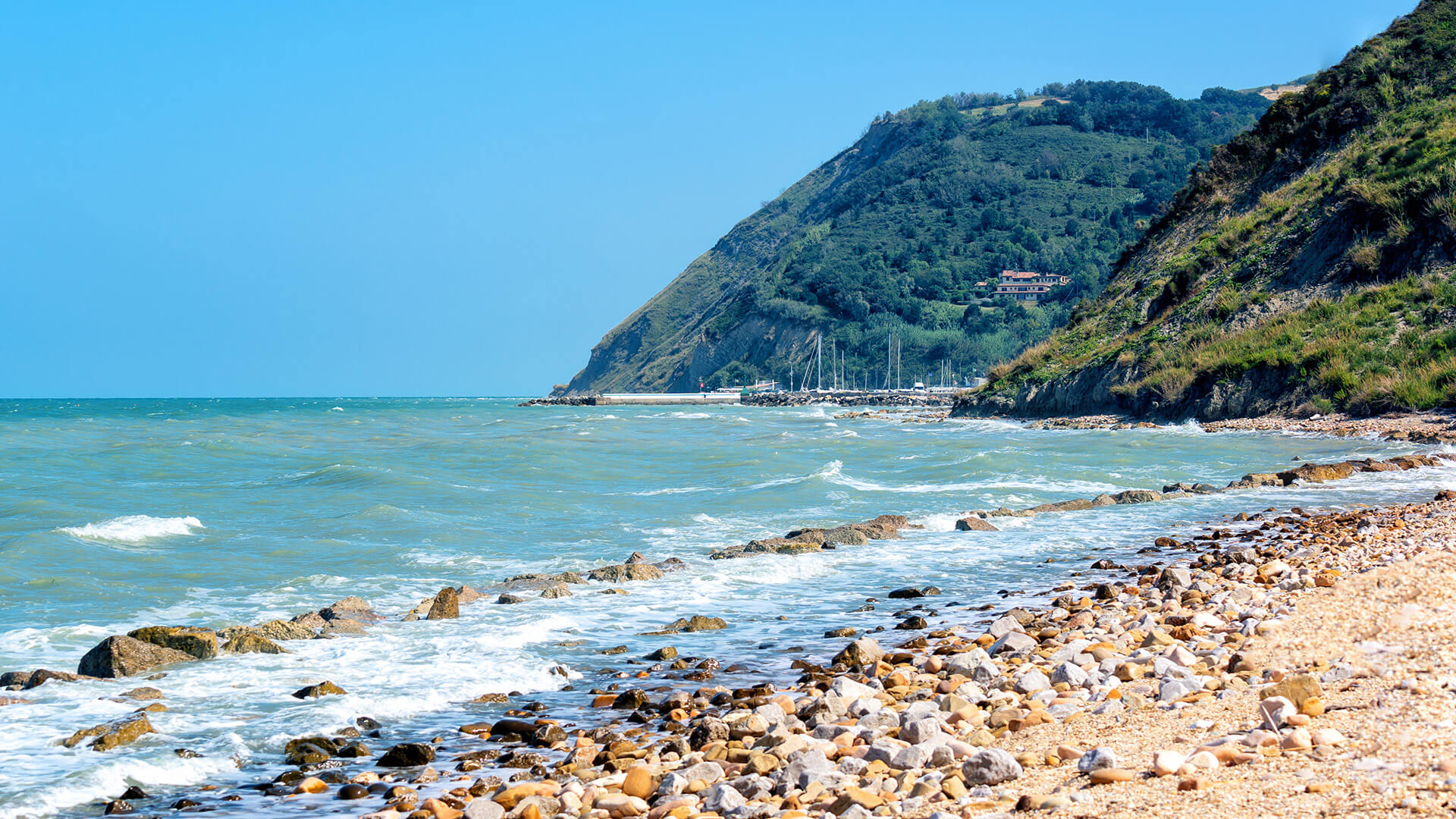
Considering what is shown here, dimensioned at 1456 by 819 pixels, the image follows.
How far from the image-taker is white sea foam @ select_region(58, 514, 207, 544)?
15828 millimetres

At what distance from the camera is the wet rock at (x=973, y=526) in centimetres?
1548

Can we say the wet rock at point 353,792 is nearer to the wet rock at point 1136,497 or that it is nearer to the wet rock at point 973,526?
the wet rock at point 973,526

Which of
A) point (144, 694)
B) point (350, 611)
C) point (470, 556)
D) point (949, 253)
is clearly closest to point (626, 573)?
point (350, 611)

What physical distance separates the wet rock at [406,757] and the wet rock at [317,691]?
162cm

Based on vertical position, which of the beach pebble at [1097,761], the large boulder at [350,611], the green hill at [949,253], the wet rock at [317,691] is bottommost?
the large boulder at [350,611]

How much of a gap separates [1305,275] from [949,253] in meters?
129

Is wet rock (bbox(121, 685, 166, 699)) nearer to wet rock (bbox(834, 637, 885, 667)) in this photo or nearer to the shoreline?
the shoreline

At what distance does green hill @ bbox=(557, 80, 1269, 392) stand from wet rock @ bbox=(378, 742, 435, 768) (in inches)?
5549

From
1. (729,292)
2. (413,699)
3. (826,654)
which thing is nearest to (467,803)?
(413,699)

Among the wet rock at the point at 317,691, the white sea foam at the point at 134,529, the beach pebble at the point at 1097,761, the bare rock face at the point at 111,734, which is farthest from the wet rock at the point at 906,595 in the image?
the white sea foam at the point at 134,529

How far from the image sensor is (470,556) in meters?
14.6

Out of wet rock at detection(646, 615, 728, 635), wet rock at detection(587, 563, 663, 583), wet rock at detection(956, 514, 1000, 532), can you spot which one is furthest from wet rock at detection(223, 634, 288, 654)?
wet rock at detection(956, 514, 1000, 532)

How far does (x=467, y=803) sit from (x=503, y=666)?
10.5 ft

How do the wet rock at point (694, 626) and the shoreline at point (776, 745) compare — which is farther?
the wet rock at point (694, 626)
